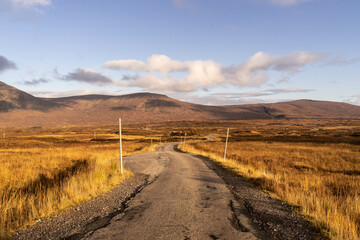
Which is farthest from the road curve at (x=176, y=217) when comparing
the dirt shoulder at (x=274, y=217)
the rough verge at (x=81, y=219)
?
the dirt shoulder at (x=274, y=217)

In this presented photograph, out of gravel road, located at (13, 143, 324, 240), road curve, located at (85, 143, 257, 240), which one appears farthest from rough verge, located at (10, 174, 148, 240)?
road curve, located at (85, 143, 257, 240)

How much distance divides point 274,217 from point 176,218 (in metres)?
2.84

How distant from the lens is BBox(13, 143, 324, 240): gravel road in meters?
4.91

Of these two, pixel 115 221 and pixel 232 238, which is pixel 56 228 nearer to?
pixel 115 221

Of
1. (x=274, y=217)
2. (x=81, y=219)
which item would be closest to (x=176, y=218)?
(x=81, y=219)

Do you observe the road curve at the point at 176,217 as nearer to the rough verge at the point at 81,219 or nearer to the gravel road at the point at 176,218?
the gravel road at the point at 176,218

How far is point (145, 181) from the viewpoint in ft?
35.1

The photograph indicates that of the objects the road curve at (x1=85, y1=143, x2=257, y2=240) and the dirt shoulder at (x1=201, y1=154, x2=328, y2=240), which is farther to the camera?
the dirt shoulder at (x1=201, y1=154, x2=328, y2=240)

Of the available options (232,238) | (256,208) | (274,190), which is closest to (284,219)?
(256,208)

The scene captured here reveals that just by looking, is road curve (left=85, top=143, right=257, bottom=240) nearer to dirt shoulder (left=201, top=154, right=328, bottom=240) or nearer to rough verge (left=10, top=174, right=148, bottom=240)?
rough verge (left=10, top=174, right=148, bottom=240)

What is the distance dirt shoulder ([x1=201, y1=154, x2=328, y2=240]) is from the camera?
502 centimetres

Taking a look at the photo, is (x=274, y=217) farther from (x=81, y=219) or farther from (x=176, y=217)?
(x=81, y=219)

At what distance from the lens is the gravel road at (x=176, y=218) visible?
16.1 ft

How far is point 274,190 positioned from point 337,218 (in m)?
3.67
